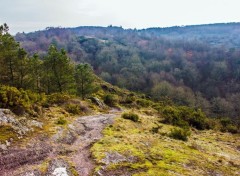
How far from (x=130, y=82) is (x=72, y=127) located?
441ft

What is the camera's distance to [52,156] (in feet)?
57.0

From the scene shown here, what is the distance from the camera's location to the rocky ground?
590 inches

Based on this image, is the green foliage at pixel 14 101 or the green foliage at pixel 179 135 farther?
the green foliage at pixel 179 135

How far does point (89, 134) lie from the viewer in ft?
80.2

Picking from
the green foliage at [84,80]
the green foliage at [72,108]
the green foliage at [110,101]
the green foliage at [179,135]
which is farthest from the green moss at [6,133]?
the green foliage at [110,101]

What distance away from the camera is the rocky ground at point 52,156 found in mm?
14989

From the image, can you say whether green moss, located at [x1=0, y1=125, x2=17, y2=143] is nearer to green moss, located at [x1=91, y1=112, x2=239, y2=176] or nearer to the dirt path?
the dirt path

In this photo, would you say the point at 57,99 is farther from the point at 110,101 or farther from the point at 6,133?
the point at 6,133

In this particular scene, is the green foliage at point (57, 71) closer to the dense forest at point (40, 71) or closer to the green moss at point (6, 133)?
the dense forest at point (40, 71)

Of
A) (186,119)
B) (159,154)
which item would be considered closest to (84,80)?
(186,119)

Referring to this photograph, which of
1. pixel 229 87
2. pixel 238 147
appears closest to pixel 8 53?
pixel 238 147

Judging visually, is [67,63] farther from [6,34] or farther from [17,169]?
[17,169]

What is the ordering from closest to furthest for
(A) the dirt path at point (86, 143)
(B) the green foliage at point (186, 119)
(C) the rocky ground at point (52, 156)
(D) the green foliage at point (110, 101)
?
(C) the rocky ground at point (52, 156), (A) the dirt path at point (86, 143), (B) the green foliage at point (186, 119), (D) the green foliage at point (110, 101)

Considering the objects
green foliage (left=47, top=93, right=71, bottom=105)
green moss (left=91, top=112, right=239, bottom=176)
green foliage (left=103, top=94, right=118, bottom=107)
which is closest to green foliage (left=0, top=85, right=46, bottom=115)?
green moss (left=91, top=112, right=239, bottom=176)
